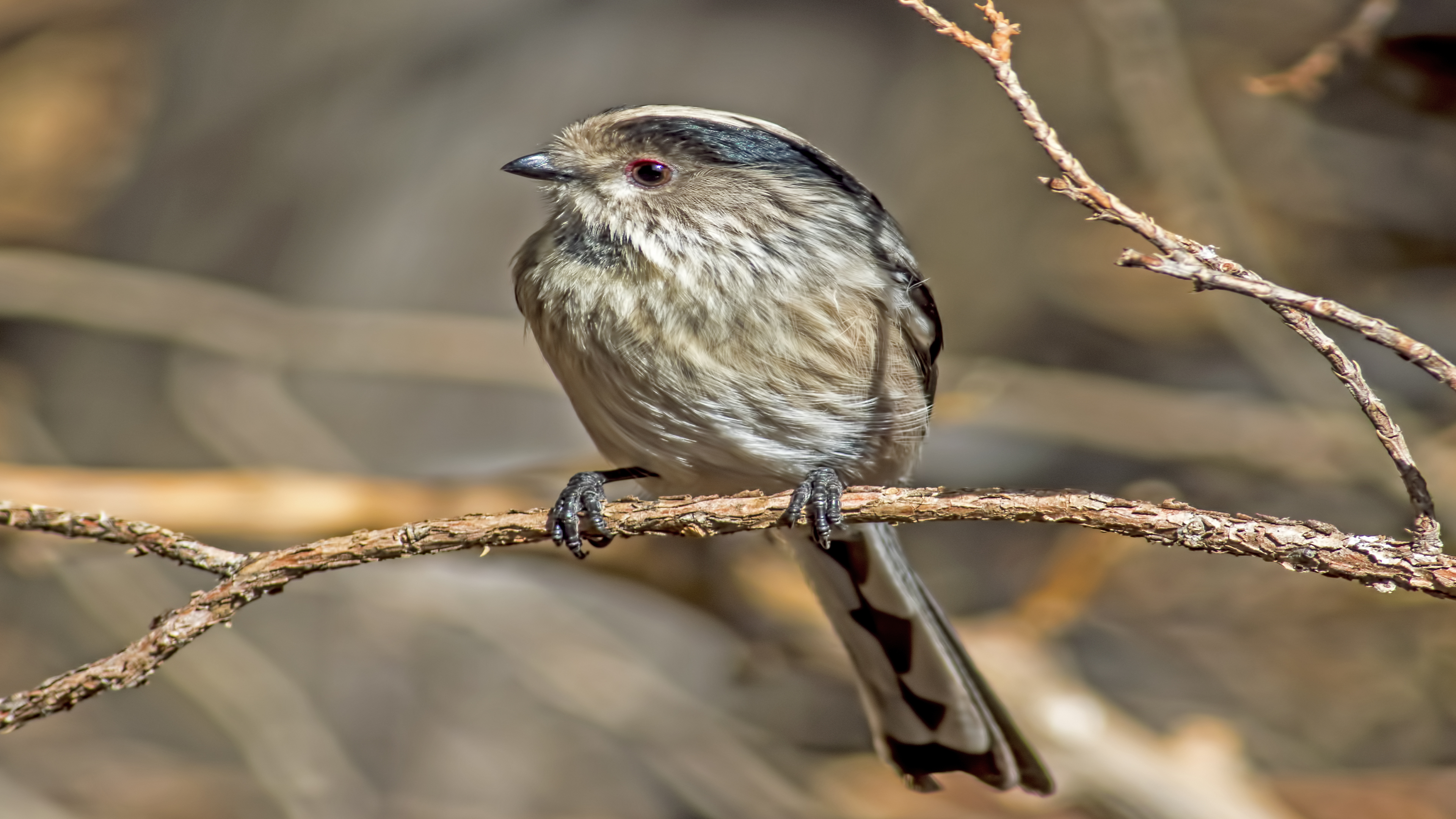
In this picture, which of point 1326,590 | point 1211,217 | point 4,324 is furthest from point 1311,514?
point 4,324

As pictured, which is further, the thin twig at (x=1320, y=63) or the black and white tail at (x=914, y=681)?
the black and white tail at (x=914, y=681)

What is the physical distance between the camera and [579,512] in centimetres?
248

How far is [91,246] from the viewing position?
17.0 feet

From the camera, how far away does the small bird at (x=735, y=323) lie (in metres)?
2.39

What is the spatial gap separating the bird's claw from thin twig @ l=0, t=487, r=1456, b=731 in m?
0.38

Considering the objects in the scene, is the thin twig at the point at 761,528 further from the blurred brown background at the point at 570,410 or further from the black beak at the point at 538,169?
the blurred brown background at the point at 570,410

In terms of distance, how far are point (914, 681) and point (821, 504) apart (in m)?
0.77

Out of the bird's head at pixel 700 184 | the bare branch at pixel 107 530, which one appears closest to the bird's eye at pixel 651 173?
the bird's head at pixel 700 184

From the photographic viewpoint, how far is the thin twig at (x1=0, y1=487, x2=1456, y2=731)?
5.24 ft

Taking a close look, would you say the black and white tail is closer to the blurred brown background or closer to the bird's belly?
the bird's belly

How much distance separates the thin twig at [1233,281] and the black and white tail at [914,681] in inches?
53.5

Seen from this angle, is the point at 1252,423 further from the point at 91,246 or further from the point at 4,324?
the point at 4,324

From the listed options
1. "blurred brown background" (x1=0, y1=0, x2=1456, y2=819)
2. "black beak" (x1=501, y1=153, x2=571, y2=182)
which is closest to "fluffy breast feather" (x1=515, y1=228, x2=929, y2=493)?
"black beak" (x1=501, y1=153, x2=571, y2=182)

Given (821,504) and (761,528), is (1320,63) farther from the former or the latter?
(761,528)
